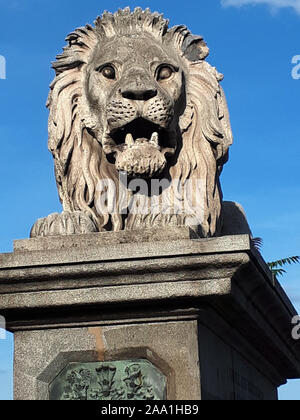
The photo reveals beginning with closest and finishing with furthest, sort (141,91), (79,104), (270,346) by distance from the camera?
1. (141,91)
2. (79,104)
3. (270,346)

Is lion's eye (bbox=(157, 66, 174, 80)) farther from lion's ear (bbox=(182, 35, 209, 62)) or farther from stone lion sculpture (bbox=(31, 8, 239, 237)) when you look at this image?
lion's ear (bbox=(182, 35, 209, 62))

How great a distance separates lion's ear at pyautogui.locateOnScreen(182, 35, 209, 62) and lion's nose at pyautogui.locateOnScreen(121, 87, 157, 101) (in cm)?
75

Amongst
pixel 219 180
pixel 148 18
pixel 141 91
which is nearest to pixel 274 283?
pixel 219 180

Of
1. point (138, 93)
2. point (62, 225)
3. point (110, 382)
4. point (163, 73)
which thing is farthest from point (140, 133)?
point (110, 382)

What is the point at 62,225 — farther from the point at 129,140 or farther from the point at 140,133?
the point at 140,133

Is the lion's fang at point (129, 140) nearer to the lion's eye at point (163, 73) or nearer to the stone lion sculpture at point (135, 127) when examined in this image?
the stone lion sculpture at point (135, 127)

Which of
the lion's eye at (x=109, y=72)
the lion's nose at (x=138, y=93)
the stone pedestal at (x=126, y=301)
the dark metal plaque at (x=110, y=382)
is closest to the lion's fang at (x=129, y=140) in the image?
the lion's nose at (x=138, y=93)

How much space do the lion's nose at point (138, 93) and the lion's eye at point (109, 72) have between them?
333 millimetres

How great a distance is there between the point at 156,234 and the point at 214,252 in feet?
1.58

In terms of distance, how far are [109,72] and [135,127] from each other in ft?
1.57

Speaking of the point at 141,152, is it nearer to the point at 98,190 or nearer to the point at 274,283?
the point at 98,190

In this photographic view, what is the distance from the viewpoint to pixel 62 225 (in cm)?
603

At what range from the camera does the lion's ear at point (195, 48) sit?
6914mm
